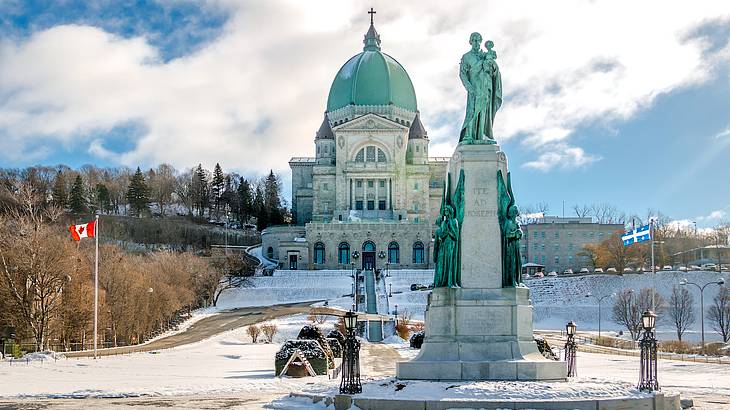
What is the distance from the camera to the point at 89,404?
2200 cm

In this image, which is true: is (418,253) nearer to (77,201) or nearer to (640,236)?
(77,201)

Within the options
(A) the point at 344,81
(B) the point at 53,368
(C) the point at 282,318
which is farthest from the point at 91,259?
(A) the point at 344,81

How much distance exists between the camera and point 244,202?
143750mm

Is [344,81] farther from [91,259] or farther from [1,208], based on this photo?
[91,259]

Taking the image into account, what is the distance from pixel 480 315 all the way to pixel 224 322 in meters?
51.6

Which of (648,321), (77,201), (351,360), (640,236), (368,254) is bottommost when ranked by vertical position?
(351,360)

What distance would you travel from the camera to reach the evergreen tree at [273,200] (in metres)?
134

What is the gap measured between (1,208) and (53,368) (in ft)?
323

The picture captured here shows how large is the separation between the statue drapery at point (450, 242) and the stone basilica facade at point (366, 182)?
7927cm

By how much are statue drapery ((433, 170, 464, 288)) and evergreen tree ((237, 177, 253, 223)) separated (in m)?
123

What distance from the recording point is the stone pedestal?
67.7 ft

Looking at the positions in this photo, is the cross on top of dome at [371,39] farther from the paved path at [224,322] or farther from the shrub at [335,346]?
the shrub at [335,346]

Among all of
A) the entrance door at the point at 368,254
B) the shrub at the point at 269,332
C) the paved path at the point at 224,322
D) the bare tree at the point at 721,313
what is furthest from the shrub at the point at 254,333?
the entrance door at the point at 368,254

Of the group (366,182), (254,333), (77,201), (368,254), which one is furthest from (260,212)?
(254,333)
